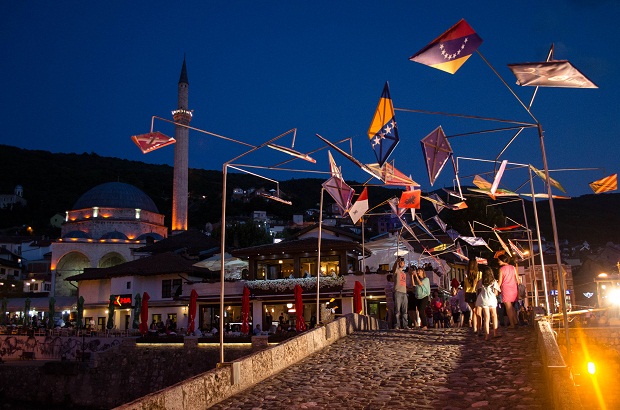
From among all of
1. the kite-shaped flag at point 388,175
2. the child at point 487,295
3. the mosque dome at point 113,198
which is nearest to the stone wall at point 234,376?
the child at point 487,295

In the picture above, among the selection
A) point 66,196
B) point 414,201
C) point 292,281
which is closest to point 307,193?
point 66,196

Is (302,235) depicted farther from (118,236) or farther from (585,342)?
(118,236)

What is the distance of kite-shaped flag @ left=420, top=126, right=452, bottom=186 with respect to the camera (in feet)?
49.4

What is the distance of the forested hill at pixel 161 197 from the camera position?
11731cm

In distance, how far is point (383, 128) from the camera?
1413 cm

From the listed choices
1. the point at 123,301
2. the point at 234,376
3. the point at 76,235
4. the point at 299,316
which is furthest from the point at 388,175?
the point at 76,235

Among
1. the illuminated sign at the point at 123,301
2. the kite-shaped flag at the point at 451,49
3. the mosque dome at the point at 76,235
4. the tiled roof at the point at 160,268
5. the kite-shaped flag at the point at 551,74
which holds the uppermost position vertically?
the mosque dome at the point at 76,235

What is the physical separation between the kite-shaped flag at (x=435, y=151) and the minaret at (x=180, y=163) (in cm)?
6014

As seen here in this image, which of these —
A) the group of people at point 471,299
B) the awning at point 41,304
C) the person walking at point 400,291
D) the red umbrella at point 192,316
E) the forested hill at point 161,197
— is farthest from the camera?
the forested hill at point 161,197

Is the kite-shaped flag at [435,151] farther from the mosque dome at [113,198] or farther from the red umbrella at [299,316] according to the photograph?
the mosque dome at [113,198]

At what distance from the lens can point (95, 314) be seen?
50594 millimetres

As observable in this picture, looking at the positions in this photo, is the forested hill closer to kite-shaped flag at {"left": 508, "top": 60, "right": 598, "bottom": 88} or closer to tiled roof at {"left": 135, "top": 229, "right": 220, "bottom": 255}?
tiled roof at {"left": 135, "top": 229, "right": 220, "bottom": 255}

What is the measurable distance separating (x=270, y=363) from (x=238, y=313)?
29.6 m

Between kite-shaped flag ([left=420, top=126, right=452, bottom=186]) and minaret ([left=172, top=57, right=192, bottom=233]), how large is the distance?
60.1m
